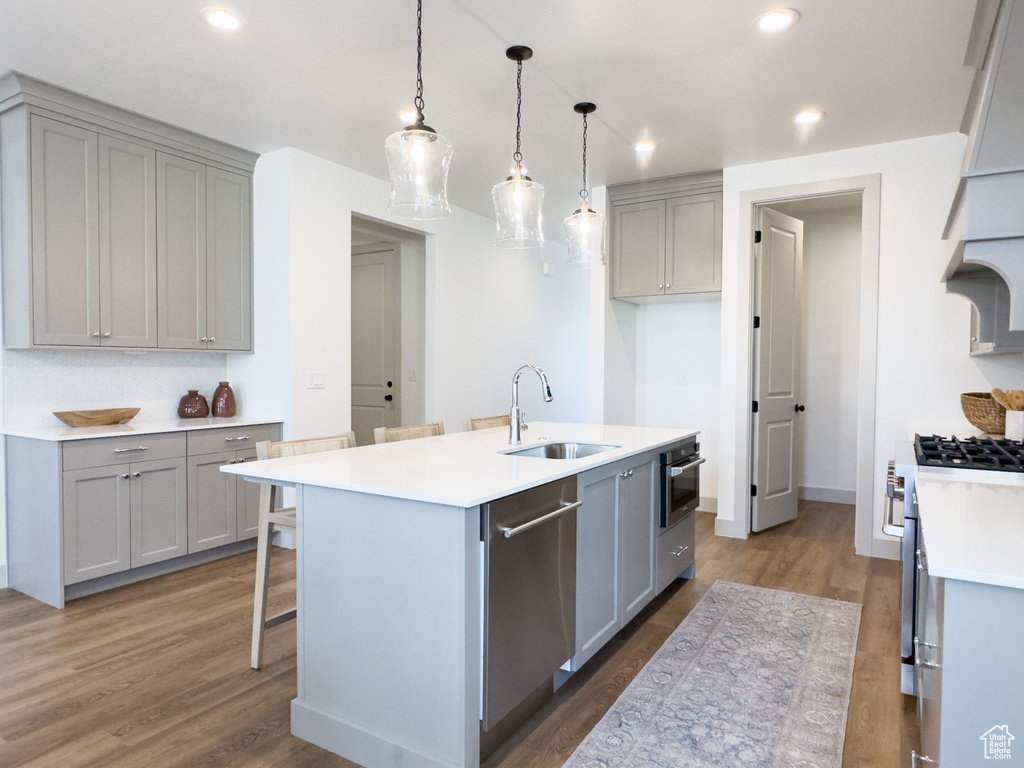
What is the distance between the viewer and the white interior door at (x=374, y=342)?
5.62 meters

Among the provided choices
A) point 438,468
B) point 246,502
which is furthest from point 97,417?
point 438,468

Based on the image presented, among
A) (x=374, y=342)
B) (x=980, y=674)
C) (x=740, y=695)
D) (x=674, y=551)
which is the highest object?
(x=374, y=342)

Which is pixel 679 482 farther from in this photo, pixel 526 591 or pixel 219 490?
pixel 219 490

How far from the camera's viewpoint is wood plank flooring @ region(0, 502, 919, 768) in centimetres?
194

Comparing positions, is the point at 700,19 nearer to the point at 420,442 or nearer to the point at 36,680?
the point at 420,442

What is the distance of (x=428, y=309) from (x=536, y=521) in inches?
140

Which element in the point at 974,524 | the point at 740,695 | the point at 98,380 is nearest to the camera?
the point at 974,524

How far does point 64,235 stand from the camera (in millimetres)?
3311

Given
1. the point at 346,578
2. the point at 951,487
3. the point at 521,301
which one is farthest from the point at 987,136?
the point at 521,301

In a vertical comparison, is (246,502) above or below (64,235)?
below

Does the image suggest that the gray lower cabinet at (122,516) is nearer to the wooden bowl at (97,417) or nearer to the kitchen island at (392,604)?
the wooden bowl at (97,417)

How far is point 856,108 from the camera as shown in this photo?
3.46 metres

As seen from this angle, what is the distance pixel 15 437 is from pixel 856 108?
4.82 metres

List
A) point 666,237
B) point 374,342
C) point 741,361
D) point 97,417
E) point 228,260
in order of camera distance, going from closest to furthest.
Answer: point 97,417
point 228,260
point 741,361
point 666,237
point 374,342
